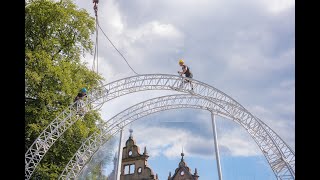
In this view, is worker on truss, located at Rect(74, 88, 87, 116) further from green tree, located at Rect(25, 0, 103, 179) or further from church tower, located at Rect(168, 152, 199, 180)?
church tower, located at Rect(168, 152, 199, 180)

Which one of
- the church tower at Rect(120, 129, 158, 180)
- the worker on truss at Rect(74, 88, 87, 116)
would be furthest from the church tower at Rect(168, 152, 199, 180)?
the worker on truss at Rect(74, 88, 87, 116)

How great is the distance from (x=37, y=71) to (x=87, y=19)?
403cm

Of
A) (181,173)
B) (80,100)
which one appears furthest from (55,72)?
(181,173)

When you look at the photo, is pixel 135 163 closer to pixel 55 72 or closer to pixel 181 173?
pixel 181 173

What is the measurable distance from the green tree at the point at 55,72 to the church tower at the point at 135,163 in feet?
23.8

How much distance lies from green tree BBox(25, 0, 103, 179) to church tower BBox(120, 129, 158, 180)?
7250 mm

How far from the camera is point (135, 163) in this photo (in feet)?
90.2

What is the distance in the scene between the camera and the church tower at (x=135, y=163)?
26812 millimetres

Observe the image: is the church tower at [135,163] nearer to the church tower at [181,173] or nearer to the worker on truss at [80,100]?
the church tower at [181,173]

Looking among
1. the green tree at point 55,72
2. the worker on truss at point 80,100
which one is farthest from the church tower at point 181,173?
the worker on truss at point 80,100

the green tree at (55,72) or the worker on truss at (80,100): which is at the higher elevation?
the green tree at (55,72)

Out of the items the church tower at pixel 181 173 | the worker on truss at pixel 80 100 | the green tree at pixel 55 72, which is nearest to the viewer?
the worker on truss at pixel 80 100
